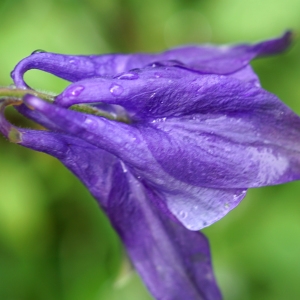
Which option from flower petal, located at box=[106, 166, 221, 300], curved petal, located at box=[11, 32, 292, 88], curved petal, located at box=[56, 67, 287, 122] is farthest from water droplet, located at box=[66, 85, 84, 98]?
flower petal, located at box=[106, 166, 221, 300]

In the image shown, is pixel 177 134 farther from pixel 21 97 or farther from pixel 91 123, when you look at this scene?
pixel 21 97

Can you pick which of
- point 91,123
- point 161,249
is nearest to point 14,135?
A: point 91,123

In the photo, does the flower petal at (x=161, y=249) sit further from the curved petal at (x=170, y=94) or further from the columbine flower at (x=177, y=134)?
the curved petal at (x=170, y=94)

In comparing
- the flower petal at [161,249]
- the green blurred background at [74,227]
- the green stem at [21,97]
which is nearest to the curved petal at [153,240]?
the flower petal at [161,249]

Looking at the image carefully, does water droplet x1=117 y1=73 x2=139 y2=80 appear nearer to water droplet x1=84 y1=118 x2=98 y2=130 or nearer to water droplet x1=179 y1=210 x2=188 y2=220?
water droplet x1=84 y1=118 x2=98 y2=130

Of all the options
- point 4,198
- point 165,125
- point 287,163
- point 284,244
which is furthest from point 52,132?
point 284,244

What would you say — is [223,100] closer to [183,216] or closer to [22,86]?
[183,216]
